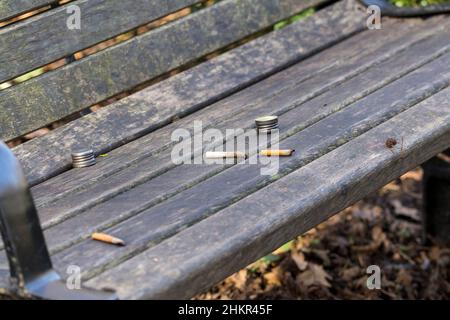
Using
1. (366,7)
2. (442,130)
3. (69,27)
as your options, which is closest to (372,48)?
(366,7)

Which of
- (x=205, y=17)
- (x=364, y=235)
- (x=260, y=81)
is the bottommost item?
(x=364, y=235)

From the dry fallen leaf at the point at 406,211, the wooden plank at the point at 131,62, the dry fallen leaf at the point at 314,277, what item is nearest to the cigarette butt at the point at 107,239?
the wooden plank at the point at 131,62

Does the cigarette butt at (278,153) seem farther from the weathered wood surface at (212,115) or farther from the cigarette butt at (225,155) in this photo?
the weathered wood surface at (212,115)

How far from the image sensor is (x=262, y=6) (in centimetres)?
333

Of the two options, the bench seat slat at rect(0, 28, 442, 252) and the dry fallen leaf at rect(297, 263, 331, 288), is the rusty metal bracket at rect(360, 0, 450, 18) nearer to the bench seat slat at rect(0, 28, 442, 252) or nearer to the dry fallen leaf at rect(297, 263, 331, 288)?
the bench seat slat at rect(0, 28, 442, 252)

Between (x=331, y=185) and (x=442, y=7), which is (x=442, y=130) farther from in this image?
(x=442, y=7)

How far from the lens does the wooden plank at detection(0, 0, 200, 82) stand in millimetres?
2658

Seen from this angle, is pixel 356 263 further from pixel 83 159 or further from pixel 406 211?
pixel 83 159

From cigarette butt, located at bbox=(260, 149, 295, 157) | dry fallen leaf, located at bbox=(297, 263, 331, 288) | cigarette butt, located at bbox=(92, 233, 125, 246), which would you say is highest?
cigarette butt, located at bbox=(92, 233, 125, 246)

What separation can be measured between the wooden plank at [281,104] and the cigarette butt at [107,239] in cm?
15

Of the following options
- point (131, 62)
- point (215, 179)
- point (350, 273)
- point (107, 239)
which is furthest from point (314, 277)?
point (107, 239)

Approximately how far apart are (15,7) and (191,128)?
1.95 feet

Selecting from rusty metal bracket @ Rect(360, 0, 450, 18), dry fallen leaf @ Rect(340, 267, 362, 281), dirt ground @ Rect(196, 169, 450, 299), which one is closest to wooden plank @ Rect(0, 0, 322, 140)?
rusty metal bracket @ Rect(360, 0, 450, 18)
